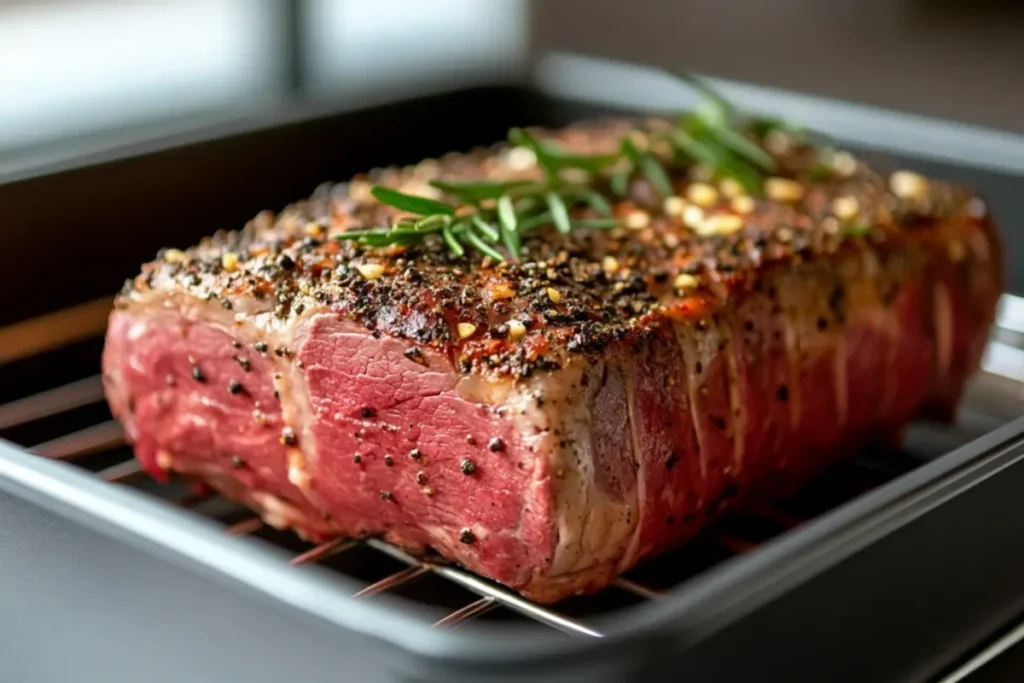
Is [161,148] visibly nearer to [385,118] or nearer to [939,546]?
[385,118]

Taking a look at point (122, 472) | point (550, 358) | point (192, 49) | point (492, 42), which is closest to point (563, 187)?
Answer: point (550, 358)

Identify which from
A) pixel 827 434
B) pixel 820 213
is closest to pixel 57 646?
pixel 827 434

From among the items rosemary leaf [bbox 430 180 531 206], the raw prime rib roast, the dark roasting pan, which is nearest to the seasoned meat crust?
the raw prime rib roast

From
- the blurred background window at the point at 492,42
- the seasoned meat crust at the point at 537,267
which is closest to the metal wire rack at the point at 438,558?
the seasoned meat crust at the point at 537,267

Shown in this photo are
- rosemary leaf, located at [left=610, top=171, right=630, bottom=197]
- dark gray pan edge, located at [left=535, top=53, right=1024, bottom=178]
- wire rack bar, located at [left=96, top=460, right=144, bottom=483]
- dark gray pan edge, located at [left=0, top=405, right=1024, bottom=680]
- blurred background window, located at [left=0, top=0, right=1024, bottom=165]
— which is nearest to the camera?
dark gray pan edge, located at [left=0, top=405, right=1024, bottom=680]

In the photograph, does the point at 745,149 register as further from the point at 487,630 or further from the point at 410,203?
the point at 487,630

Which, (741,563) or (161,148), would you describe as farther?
(161,148)

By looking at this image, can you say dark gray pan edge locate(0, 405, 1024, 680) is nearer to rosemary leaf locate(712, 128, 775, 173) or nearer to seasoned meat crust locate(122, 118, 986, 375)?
seasoned meat crust locate(122, 118, 986, 375)
